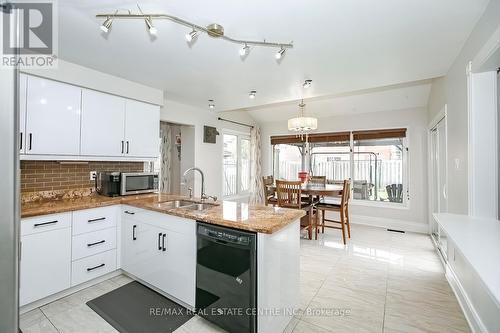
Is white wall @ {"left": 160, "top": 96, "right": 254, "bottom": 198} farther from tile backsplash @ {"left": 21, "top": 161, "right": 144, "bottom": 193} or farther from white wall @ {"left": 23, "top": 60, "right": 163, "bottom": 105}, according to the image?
tile backsplash @ {"left": 21, "top": 161, "right": 144, "bottom": 193}

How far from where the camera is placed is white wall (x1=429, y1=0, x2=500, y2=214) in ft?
5.50

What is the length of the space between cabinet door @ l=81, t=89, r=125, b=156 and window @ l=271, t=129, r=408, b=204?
406 cm

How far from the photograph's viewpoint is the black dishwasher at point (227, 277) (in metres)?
1.56

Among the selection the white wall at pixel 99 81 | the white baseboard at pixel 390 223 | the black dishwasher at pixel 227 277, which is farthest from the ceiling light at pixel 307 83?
the white baseboard at pixel 390 223

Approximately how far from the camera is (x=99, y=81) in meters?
2.73

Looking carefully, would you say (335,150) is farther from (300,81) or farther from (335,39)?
(335,39)

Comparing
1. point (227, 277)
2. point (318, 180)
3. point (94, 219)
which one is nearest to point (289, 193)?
point (318, 180)

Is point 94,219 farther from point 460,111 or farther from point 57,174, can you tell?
point 460,111

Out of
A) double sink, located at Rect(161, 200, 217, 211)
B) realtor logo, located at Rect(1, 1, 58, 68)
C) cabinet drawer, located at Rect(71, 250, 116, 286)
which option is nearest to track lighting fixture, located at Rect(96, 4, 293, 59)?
realtor logo, located at Rect(1, 1, 58, 68)

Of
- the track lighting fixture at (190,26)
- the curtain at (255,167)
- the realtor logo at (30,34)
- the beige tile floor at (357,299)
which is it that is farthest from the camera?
the curtain at (255,167)

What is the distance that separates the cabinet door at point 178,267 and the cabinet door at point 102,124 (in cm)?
140

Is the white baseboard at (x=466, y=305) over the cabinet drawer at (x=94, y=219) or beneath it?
beneath

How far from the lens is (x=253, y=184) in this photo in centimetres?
619

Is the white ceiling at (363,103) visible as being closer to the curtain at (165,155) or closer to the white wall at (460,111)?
the white wall at (460,111)
